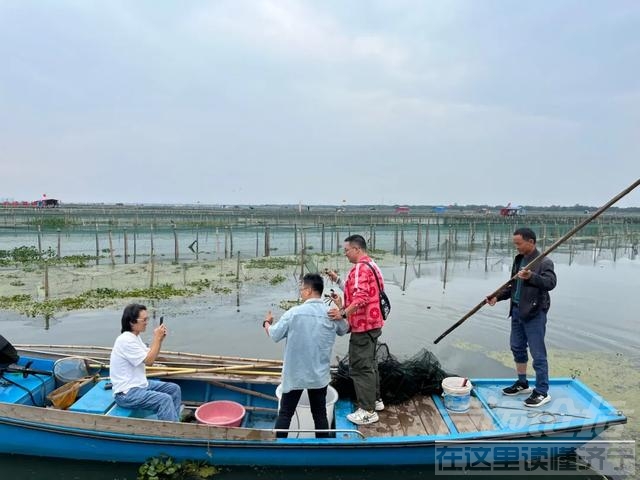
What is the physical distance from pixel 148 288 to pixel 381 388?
10970mm

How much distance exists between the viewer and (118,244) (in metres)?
30.8

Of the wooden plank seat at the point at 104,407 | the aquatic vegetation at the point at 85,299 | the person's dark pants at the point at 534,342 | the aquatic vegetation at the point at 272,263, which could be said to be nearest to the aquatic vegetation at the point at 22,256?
the aquatic vegetation at the point at 85,299

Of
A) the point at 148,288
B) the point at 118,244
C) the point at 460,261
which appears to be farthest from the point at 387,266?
the point at 118,244

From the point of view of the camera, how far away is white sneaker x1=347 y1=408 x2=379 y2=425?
4.56 m

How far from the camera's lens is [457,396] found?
4801mm

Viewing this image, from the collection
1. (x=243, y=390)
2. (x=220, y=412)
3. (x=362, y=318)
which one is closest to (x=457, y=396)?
A: (x=362, y=318)

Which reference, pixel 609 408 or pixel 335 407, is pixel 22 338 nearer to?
pixel 335 407

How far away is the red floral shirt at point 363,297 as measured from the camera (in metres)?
4.20

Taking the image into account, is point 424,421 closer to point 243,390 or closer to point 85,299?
point 243,390

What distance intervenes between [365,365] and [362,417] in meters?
0.63

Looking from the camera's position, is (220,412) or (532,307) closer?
(532,307)

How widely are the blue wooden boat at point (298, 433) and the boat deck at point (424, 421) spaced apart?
0.01m

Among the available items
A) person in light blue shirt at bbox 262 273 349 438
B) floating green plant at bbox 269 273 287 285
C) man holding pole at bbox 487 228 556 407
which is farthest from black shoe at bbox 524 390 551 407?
floating green plant at bbox 269 273 287 285

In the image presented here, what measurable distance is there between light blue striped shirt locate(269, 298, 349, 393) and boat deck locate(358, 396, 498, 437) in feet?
3.77
